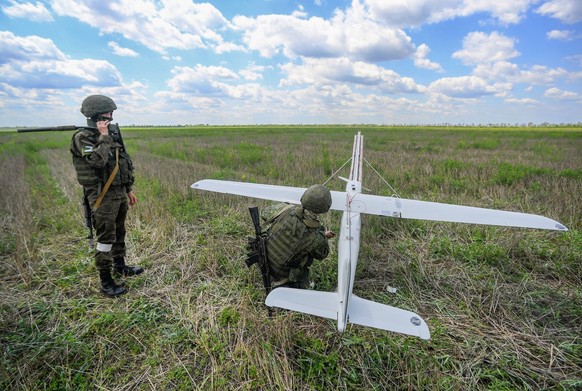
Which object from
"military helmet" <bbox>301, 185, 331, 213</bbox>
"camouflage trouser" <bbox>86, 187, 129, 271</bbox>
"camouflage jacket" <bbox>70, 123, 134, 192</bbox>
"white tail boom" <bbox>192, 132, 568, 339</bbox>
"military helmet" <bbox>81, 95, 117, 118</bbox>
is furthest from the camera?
"camouflage trouser" <bbox>86, 187, 129, 271</bbox>

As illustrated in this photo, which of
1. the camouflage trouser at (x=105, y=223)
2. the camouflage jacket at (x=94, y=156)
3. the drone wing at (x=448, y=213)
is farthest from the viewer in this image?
the drone wing at (x=448, y=213)

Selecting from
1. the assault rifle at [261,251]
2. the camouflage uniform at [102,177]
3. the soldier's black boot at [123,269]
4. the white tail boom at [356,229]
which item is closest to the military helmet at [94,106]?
the camouflage uniform at [102,177]

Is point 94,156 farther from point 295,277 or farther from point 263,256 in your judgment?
point 295,277

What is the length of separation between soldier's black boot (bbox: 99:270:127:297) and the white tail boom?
2.39 m

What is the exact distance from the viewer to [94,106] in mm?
3957

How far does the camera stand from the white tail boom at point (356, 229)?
9.50ft

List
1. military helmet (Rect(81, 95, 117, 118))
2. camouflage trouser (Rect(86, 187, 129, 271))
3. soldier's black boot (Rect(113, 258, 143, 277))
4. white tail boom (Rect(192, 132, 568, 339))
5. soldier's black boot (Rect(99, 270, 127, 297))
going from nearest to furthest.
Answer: white tail boom (Rect(192, 132, 568, 339))
military helmet (Rect(81, 95, 117, 118))
camouflage trouser (Rect(86, 187, 129, 271))
soldier's black boot (Rect(99, 270, 127, 297))
soldier's black boot (Rect(113, 258, 143, 277))

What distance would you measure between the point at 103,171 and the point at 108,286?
1.81m

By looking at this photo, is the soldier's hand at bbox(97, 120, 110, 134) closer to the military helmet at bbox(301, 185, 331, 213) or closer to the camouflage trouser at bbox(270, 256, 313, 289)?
the military helmet at bbox(301, 185, 331, 213)

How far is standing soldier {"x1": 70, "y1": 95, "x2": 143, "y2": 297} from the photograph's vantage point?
3.85m

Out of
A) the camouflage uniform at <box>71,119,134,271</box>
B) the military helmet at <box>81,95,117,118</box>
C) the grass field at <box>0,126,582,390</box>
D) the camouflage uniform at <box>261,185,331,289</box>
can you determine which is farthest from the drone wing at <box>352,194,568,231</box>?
the military helmet at <box>81,95,117,118</box>

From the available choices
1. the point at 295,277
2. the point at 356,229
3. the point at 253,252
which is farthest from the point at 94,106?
the point at 356,229

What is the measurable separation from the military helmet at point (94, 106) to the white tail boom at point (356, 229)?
2.31m

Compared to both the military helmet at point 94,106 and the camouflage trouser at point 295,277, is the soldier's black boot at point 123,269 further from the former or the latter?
the camouflage trouser at point 295,277
